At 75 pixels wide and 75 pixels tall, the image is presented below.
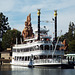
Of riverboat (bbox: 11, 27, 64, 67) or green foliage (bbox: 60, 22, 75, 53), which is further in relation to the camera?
green foliage (bbox: 60, 22, 75, 53)

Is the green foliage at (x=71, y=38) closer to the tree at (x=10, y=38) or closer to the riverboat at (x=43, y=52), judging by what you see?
the tree at (x=10, y=38)

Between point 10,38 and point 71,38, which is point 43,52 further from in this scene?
point 71,38

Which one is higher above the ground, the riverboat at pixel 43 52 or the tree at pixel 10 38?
the tree at pixel 10 38

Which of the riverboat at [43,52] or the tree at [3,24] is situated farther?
the tree at [3,24]

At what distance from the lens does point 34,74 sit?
169 feet

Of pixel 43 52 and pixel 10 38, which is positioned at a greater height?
pixel 10 38

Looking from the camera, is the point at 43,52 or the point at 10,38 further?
the point at 10,38

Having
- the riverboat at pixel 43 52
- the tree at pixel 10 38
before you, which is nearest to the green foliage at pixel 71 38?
the tree at pixel 10 38

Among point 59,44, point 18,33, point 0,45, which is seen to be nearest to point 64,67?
point 59,44

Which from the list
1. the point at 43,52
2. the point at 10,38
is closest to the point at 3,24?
the point at 10,38

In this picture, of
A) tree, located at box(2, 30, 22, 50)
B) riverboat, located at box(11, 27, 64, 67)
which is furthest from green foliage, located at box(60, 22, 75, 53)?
riverboat, located at box(11, 27, 64, 67)

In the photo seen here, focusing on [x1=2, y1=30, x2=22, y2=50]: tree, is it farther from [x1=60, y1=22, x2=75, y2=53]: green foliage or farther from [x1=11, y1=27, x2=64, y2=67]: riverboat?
[x1=11, y1=27, x2=64, y2=67]: riverboat

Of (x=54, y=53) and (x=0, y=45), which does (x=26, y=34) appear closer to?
(x=0, y=45)

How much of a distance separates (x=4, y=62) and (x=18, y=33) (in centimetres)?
1689
